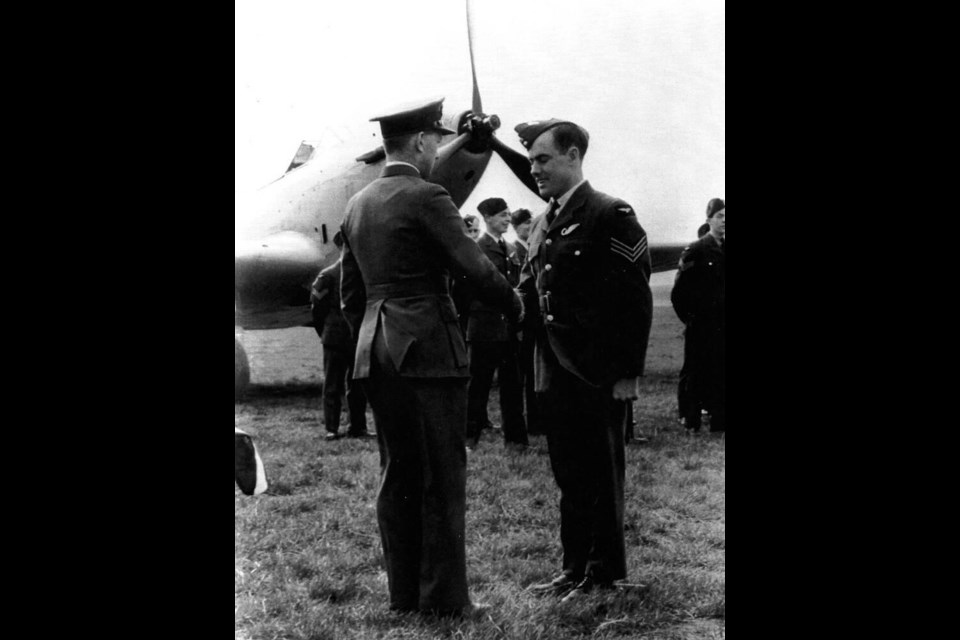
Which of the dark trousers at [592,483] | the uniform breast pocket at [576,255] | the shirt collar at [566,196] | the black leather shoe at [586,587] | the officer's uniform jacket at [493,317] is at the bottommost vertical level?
the black leather shoe at [586,587]

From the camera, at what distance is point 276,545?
520 cm

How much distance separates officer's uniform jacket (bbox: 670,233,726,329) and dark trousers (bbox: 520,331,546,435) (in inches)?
31.3

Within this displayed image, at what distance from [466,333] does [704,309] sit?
125 cm

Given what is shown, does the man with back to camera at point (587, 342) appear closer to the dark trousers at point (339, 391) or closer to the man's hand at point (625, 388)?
the man's hand at point (625, 388)

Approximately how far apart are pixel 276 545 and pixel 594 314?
6.58 feet

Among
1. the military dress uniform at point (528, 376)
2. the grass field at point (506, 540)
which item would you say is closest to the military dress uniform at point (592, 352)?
the grass field at point (506, 540)

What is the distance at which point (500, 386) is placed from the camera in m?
5.69

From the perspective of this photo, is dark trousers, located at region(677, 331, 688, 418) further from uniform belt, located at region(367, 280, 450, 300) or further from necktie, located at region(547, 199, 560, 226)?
uniform belt, located at region(367, 280, 450, 300)

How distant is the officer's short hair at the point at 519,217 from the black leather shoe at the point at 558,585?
6.05 ft

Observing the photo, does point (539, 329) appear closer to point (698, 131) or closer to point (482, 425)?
point (482, 425)

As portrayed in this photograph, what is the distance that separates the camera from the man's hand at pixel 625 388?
4926 mm

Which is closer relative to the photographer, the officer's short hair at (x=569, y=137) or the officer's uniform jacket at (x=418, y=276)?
the officer's uniform jacket at (x=418, y=276)

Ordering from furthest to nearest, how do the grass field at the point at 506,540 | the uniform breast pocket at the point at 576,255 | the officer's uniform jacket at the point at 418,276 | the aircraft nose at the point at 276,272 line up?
the aircraft nose at the point at 276,272
the uniform breast pocket at the point at 576,255
the grass field at the point at 506,540
the officer's uniform jacket at the point at 418,276

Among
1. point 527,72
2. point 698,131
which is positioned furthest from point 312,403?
point 698,131
